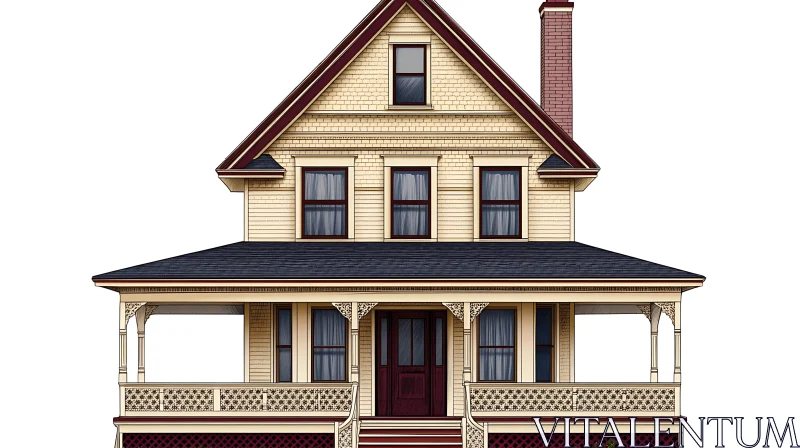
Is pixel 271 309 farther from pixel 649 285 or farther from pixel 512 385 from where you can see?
pixel 649 285

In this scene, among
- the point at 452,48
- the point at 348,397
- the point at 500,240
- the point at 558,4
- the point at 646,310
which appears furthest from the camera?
the point at 558,4

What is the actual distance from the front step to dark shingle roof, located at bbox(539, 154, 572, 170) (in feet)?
21.7

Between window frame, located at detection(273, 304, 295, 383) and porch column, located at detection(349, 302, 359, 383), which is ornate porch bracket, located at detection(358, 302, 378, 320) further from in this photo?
window frame, located at detection(273, 304, 295, 383)

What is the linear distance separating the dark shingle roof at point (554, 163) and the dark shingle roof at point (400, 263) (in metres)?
1.90

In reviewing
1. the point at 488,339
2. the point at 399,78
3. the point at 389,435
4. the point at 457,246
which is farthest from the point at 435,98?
the point at 389,435

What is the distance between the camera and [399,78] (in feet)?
121

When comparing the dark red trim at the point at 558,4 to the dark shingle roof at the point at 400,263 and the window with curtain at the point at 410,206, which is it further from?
the dark shingle roof at the point at 400,263

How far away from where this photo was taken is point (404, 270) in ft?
112

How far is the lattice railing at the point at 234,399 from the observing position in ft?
111

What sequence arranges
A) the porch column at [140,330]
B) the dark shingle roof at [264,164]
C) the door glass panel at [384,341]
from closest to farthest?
the porch column at [140,330] < the door glass panel at [384,341] < the dark shingle roof at [264,164]

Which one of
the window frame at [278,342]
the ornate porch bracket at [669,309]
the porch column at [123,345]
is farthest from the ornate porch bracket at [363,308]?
the ornate porch bracket at [669,309]

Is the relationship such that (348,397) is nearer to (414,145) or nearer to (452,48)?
(414,145)

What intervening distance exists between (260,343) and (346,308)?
319 cm

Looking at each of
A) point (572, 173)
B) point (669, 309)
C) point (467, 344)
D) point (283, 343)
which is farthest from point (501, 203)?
point (283, 343)
